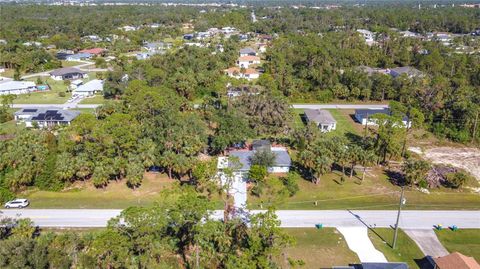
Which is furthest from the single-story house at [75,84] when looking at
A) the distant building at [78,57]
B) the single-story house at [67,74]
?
the distant building at [78,57]

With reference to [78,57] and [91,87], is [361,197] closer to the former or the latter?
[91,87]

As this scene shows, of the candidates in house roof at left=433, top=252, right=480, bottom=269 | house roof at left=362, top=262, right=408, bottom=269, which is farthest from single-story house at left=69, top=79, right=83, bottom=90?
house roof at left=433, top=252, right=480, bottom=269

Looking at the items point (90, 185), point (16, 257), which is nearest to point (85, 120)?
point (90, 185)

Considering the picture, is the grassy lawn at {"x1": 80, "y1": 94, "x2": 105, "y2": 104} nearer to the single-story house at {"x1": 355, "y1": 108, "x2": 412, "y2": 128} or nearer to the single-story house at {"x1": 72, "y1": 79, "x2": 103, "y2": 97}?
the single-story house at {"x1": 72, "y1": 79, "x2": 103, "y2": 97}

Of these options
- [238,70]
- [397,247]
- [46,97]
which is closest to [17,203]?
[397,247]

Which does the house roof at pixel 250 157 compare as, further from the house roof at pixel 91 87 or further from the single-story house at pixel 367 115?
the house roof at pixel 91 87

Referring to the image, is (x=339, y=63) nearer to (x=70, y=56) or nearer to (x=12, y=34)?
(x=70, y=56)
